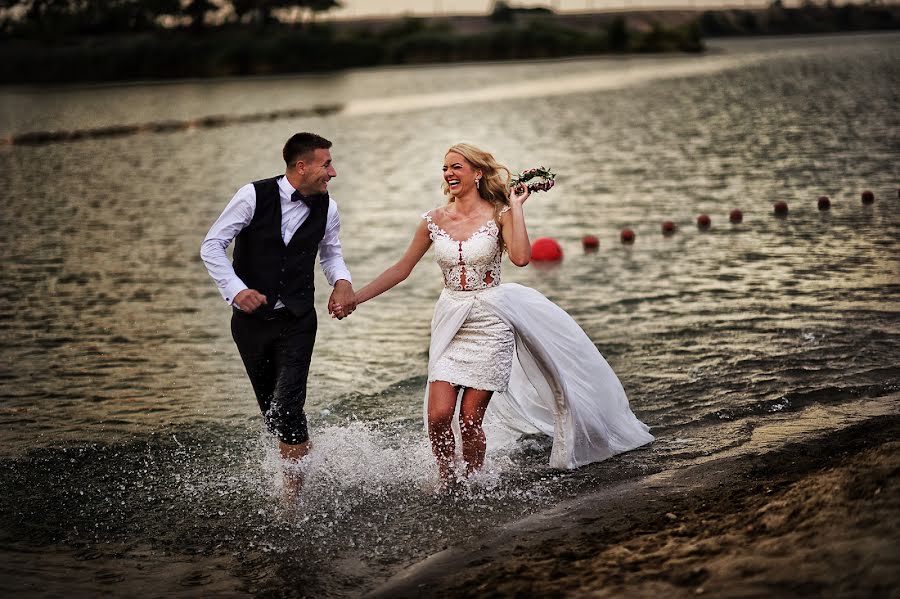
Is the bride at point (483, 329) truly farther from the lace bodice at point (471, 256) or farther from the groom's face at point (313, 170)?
the groom's face at point (313, 170)

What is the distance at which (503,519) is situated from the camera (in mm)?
6891

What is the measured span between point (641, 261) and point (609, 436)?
768cm

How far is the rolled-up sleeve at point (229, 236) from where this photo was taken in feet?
22.3

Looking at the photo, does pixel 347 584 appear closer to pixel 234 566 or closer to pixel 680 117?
pixel 234 566

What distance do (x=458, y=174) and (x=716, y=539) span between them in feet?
9.37

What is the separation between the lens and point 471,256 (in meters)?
7.19

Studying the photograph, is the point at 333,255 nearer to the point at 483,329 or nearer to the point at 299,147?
the point at 299,147

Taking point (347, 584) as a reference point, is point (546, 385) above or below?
above

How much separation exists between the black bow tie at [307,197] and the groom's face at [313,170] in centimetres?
3

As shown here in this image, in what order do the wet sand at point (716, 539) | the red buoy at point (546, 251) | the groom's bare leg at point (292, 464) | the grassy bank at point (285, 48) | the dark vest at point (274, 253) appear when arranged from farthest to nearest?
1. the grassy bank at point (285, 48)
2. the red buoy at point (546, 251)
3. the groom's bare leg at point (292, 464)
4. the dark vest at point (274, 253)
5. the wet sand at point (716, 539)

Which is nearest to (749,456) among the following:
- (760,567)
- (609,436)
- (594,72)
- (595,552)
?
(609,436)

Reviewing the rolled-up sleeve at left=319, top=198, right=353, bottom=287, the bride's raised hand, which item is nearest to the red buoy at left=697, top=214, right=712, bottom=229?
the bride's raised hand

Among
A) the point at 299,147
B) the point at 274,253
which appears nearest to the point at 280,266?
the point at 274,253

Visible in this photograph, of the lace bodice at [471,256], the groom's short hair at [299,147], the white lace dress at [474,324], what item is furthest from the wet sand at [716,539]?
the groom's short hair at [299,147]
